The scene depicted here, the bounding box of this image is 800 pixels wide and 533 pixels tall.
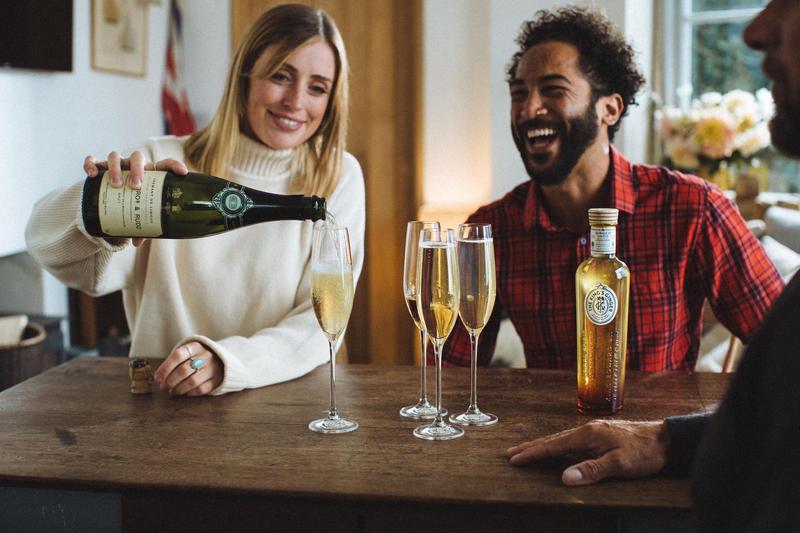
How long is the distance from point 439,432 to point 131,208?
0.56 metres

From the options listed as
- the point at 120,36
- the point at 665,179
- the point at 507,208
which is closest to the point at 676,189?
the point at 665,179

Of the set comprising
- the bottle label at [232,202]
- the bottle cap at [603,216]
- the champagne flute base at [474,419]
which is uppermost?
the bottle label at [232,202]

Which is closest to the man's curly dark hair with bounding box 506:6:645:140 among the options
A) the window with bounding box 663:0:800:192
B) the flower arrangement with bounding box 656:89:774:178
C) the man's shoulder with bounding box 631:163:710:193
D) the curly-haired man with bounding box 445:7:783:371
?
the curly-haired man with bounding box 445:7:783:371

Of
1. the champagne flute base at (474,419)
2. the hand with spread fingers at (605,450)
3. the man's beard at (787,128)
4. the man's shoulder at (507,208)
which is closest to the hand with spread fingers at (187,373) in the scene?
the champagne flute base at (474,419)

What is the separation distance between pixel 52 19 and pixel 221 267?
6.68 ft

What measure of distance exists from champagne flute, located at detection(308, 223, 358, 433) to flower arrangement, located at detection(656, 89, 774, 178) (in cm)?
281

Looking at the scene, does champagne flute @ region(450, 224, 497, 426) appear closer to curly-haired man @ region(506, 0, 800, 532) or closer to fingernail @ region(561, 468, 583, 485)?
fingernail @ region(561, 468, 583, 485)

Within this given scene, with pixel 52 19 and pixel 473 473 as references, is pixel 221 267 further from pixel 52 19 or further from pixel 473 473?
pixel 52 19

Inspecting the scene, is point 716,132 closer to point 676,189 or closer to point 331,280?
point 676,189

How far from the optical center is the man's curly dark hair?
1.91 metres

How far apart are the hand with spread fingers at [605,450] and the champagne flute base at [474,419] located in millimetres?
122

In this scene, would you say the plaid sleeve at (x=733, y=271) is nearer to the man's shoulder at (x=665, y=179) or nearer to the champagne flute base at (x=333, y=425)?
the man's shoulder at (x=665, y=179)

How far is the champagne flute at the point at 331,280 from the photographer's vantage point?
1.15 m

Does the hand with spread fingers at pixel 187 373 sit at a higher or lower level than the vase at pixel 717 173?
lower
